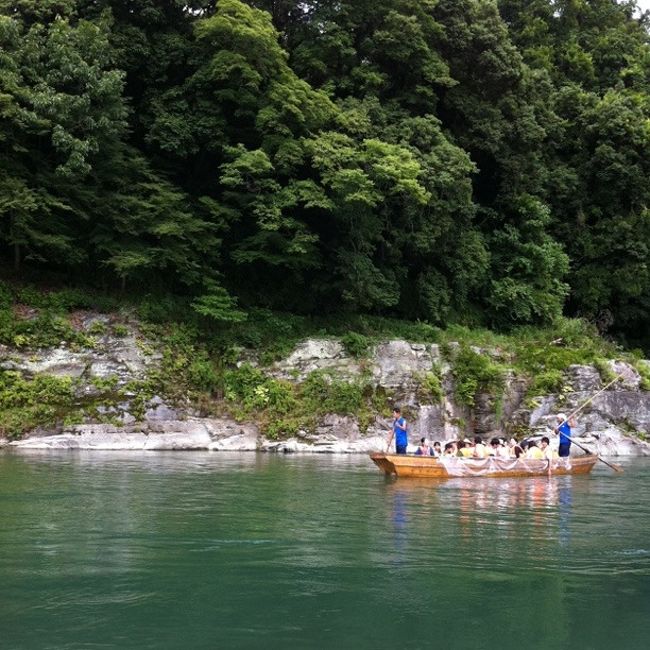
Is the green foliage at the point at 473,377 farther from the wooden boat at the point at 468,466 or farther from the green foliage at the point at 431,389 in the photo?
the wooden boat at the point at 468,466

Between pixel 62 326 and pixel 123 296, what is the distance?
3.18 metres

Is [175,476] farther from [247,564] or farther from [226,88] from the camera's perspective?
[226,88]

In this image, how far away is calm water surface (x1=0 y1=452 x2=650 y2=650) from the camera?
628 cm

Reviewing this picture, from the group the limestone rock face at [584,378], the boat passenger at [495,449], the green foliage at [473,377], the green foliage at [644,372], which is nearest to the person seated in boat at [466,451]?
the boat passenger at [495,449]

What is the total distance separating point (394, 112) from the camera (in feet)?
99.3

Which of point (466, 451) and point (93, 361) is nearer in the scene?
point (466, 451)

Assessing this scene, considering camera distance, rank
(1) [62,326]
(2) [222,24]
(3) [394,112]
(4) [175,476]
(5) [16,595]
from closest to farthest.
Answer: (5) [16,595] → (4) [175,476] → (1) [62,326] → (2) [222,24] → (3) [394,112]

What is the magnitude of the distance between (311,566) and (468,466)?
1014cm

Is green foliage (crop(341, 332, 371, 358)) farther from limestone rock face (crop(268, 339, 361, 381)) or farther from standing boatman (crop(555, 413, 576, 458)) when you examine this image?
standing boatman (crop(555, 413, 576, 458))

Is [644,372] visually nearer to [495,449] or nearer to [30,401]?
Answer: [495,449]

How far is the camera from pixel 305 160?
27.1 m

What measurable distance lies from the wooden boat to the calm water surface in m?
1.73

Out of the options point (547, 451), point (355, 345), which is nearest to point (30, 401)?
point (355, 345)

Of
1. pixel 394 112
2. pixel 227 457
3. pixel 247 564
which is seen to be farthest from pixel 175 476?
pixel 394 112
